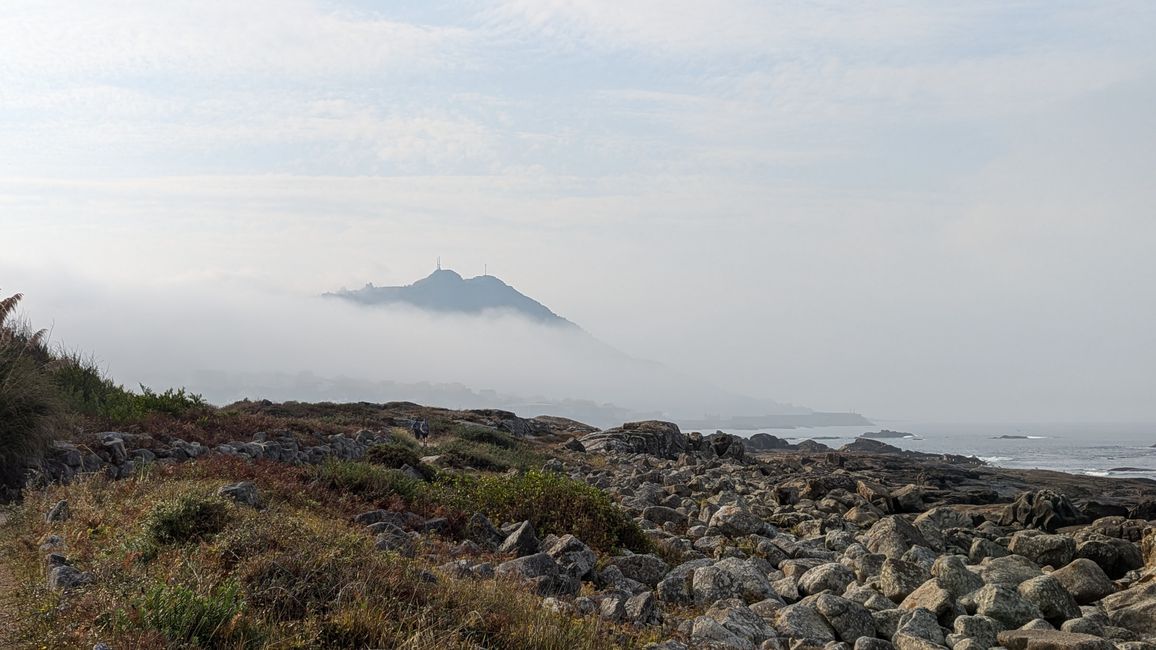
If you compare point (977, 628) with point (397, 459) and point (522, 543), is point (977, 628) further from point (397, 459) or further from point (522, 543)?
point (397, 459)

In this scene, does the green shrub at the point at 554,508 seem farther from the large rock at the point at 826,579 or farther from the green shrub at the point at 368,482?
the large rock at the point at 826,579

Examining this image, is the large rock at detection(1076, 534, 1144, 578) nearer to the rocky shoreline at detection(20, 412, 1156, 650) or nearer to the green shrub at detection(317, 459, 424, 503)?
the rocky shoreline at detection(20, 412, 1156, 650)

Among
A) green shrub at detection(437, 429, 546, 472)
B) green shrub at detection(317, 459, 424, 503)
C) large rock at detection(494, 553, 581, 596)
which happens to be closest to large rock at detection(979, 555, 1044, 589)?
large rock at detection(494, 553, 581, 596)

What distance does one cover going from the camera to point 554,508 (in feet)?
44.9

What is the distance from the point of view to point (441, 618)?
6.46 m

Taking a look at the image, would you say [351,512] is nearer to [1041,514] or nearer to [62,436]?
[62,436]

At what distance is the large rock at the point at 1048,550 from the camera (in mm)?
15859

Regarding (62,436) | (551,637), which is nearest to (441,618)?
(551,637)

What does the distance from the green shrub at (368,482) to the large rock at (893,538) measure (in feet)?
27.3

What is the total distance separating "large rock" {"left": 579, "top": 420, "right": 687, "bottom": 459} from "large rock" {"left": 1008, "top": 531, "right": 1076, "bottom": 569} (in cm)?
2624

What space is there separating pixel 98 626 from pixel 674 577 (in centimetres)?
693

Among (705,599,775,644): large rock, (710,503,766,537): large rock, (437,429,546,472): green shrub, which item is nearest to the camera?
(705,599,775,644): large rock

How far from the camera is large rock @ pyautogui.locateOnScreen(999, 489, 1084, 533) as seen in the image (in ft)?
73.5

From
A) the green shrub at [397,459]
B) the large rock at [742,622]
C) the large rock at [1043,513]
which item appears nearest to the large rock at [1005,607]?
the large rock at [742,622]
